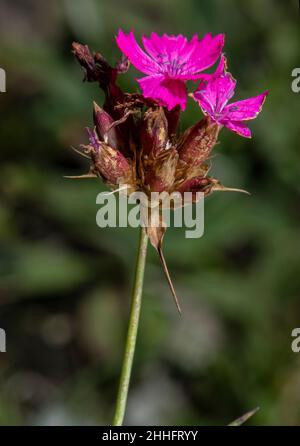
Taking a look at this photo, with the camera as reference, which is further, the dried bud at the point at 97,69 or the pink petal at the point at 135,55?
the dried bud at the point at 97,69

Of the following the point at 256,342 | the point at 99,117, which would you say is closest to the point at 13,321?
the point at 256,342

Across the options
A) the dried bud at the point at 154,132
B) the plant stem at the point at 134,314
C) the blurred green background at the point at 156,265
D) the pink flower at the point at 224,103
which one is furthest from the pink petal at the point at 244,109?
the blurred green background at the point at 156,265

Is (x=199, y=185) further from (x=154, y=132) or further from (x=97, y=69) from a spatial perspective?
(x=97, y=69)

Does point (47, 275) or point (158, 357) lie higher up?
point (47, 275)

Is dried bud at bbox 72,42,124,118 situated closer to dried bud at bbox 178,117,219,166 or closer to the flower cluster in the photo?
the flower cluster

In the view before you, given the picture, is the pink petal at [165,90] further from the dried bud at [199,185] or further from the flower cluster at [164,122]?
the dried bud at [199,185]
